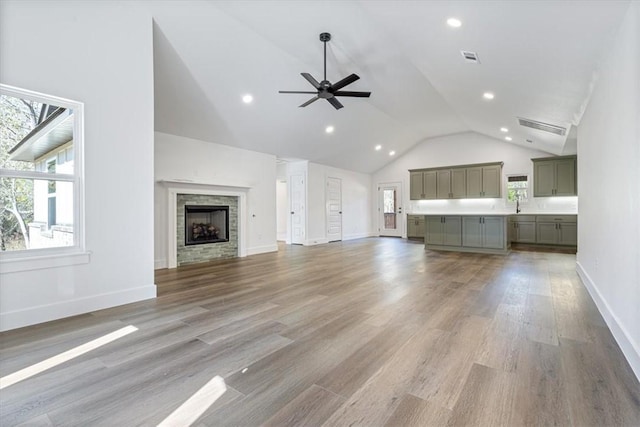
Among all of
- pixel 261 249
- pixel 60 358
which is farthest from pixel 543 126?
pixel 60 358

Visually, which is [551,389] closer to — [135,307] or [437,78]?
[135,307]

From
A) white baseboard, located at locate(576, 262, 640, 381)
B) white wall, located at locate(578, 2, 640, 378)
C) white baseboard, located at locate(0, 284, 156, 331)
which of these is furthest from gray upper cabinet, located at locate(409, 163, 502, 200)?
white baseboard, located at locate(0, 284, 156, 331)

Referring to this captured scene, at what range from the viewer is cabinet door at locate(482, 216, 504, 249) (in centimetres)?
670

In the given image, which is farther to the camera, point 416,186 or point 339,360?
point 416,186

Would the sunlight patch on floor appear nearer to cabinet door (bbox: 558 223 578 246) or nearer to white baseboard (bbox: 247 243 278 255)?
white baseboard (bbox: 247 243 278 255)

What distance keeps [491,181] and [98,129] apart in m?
9.54

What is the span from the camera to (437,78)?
4641 mm

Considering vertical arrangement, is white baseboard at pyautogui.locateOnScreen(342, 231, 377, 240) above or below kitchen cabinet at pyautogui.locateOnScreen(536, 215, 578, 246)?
below

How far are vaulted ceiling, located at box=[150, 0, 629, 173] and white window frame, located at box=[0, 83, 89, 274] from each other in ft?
5.26

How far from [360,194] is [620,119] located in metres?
9.01

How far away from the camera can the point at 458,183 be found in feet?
31.3

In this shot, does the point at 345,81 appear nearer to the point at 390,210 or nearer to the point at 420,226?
the point at 420,226

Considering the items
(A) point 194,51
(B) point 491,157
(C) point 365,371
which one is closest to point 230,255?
(A) point 194,51

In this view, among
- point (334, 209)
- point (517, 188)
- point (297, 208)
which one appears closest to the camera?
point (517, 188)
